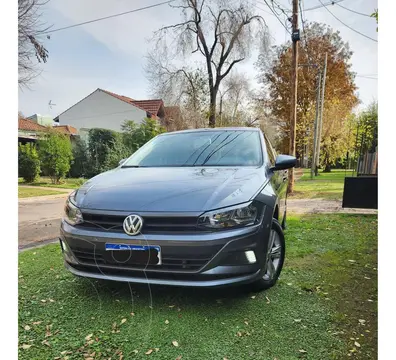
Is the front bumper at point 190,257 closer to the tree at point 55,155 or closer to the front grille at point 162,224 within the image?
the front grille at point 162,224

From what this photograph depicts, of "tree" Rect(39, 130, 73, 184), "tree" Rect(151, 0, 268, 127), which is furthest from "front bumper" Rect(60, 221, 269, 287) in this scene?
"tree" Rect(39, 130, 73, 184)

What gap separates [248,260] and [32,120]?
1826mm

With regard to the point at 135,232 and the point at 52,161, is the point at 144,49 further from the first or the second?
the point at 52,161

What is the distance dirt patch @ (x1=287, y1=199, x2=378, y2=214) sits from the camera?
452cm

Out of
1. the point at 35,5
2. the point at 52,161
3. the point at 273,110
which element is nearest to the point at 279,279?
the point at 35,5

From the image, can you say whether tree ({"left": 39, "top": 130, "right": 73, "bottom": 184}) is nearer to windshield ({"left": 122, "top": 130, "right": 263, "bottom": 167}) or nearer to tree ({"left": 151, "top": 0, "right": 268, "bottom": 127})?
windshield ({"left": 122, "top": 130, "right": 263, "bottom": 167})

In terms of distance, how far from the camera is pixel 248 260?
1466mm

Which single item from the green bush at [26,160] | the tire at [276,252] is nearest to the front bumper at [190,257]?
the tire at [276,252]

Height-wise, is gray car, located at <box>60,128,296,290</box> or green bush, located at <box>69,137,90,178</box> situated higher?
green bush, located at <box>69,137,90,178</box>

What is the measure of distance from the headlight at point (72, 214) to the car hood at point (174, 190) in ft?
0.12

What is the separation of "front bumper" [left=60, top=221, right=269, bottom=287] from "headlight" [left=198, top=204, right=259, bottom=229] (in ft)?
0.11

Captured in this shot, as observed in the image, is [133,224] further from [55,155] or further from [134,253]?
[55,155]

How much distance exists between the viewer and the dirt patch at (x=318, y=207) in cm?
452

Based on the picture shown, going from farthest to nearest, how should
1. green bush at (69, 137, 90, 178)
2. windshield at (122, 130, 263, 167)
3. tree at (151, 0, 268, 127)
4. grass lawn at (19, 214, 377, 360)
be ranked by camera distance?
green bush at (69, 137, 90, 178), tree at (151, 0, 268, 127), windshield at (122, 130, 263, 167), grass lawn at (19, 214, 377, 360)
